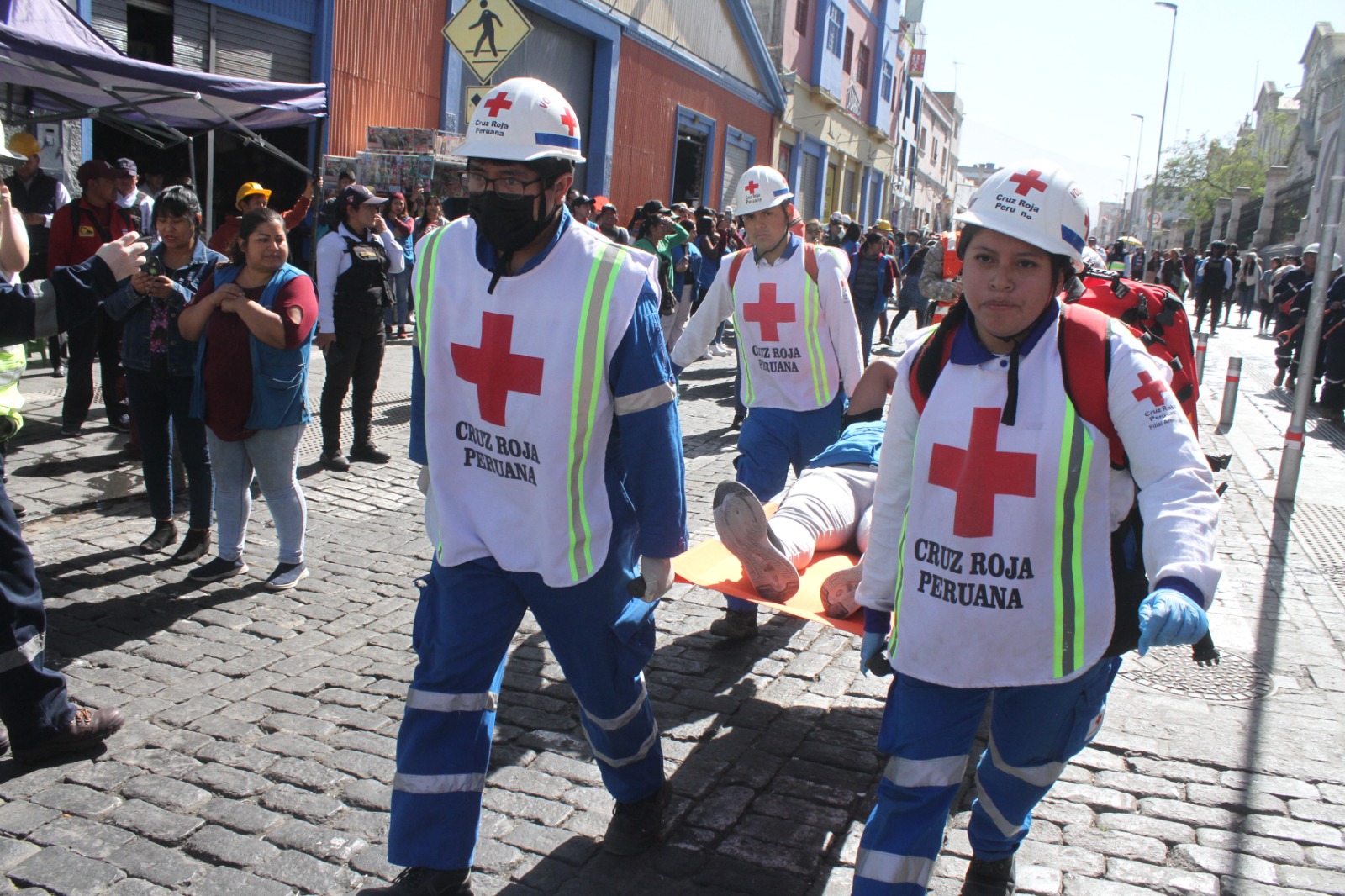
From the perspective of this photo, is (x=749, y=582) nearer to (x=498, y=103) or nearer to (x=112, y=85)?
(x=498, y=103)

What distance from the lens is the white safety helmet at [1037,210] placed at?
8.50ft

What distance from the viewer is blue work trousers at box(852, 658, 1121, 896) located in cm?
266

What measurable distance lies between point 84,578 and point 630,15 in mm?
19285

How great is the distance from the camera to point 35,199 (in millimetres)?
10148

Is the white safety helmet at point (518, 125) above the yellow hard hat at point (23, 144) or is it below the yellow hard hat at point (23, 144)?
below

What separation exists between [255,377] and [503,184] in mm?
3038

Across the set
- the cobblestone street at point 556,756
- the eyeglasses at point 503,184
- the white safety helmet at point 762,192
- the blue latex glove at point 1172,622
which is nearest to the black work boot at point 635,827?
the cobblestone street at point 556,756

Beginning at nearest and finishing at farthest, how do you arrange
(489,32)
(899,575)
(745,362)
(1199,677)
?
(899,575) < (1199,677) < (745,362) < (489,32)

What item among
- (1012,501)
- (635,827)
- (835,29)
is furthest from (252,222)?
(835,29)

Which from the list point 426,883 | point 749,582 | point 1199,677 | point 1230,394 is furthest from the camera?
point 1230,394

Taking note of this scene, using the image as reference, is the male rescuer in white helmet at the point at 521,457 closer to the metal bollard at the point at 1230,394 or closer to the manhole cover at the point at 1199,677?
the manhole cover at the point at 1199,677

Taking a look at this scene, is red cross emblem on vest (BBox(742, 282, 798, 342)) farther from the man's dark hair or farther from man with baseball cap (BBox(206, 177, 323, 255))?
man with baseball cap (BBox(206, 177, 323, 255))

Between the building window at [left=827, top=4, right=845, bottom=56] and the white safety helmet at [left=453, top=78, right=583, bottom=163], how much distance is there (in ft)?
114

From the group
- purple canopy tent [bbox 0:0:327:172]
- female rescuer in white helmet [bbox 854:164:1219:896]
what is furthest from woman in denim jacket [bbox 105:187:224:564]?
female rescuer in white helmet [bbox 854:164:1219:896]
